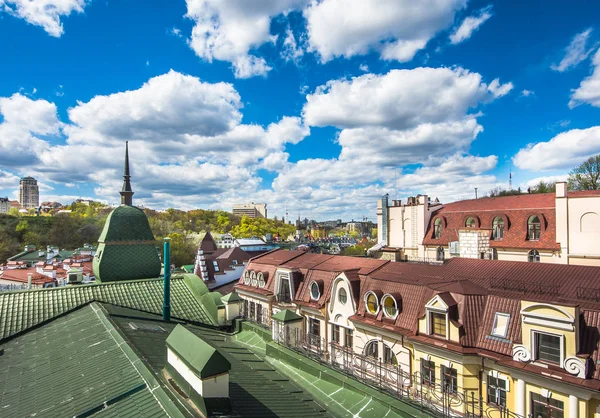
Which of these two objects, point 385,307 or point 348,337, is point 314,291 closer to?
point 348,337

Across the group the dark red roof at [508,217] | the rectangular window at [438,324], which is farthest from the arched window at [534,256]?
the rectangular window at [438,324]

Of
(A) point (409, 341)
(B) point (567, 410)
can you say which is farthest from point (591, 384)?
(A) point (409, 341)

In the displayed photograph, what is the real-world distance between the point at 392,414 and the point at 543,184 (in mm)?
53384

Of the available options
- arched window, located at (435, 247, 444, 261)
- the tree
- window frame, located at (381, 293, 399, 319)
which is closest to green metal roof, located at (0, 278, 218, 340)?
window frame, located at (381, 293, 399, 319)

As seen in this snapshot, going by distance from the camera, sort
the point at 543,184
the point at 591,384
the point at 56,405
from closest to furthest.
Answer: the point at 56,405 < the point at 591,384 < the point at 543,184

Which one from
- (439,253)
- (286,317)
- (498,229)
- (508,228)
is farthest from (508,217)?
(286,317)

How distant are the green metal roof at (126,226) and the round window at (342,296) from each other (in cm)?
1064

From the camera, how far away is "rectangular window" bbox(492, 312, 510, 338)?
11.6 metres

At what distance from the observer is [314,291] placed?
18359 millimetres

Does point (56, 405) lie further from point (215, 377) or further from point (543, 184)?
point (543, 184)

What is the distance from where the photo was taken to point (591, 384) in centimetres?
931

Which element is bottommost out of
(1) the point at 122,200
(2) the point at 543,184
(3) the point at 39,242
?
(3) the point at 39,242

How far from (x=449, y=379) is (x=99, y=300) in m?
14.1

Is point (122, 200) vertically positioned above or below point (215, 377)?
above
